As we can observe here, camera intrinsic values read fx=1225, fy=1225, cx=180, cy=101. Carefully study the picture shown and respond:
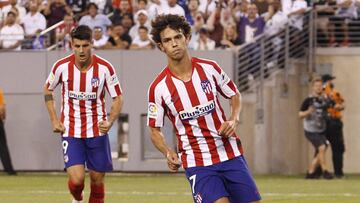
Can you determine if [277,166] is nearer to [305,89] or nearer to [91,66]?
[305,89]

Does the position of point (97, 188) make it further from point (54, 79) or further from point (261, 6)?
point (261, 6)

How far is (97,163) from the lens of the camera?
1507 centimetres

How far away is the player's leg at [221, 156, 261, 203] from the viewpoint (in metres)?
10.7

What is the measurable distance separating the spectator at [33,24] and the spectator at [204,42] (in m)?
3.67

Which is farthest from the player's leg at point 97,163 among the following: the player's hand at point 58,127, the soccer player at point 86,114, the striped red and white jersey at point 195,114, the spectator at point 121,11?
the spectator at point 121,11

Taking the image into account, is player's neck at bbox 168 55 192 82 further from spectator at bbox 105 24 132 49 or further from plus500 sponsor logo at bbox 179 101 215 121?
spectator at bbox 105 24 132 49

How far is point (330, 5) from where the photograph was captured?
27.4 metres

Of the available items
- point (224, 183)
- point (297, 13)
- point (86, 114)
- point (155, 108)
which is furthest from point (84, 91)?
point (297, 13)

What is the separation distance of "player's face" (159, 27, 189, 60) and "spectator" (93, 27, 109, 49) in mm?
16439

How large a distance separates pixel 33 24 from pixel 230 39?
461 cm

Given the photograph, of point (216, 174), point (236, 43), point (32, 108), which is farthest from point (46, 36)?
point (216, 174)

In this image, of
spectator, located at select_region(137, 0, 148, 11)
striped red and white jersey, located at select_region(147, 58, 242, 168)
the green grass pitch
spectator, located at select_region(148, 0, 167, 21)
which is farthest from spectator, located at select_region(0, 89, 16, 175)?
striped red and white jersey, located at select_region(147, 58, 242, 168)

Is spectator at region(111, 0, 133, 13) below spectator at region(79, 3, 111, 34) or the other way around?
the other way around

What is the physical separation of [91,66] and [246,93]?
12.2m
